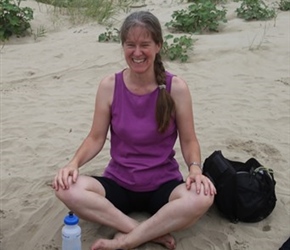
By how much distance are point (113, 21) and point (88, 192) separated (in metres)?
5.71

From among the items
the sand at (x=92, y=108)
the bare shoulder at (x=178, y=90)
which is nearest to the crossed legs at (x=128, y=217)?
the sand at (x=92, y=108)

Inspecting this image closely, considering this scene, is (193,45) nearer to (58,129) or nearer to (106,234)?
(58,129)

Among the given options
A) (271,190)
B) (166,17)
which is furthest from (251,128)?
(166,17)

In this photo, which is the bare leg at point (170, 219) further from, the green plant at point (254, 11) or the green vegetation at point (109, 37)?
the green plant at point (254, 11)

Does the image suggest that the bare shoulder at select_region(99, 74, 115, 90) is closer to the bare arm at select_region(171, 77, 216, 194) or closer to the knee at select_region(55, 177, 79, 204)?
the bare arm at select_region(171, 77, 216, 194)

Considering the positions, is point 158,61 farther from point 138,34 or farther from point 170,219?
point 170,219

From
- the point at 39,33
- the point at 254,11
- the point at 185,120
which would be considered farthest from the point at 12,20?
the point at 185,120

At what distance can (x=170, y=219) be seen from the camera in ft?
8.66

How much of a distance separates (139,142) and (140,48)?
505 mm

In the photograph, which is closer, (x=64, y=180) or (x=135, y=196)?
(x=64, y=180)

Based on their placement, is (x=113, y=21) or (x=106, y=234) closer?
(x=106, y=234)

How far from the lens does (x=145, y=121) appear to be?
9.08 feet

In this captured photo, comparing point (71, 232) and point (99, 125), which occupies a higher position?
point (99, 125)

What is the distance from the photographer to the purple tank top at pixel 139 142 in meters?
2.76
